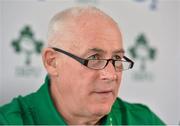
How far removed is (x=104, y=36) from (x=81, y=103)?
240mm

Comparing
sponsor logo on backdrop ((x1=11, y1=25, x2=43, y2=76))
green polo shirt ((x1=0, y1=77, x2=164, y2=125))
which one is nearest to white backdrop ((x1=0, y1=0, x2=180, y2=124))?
sponsor logo on backdrop ((x1=11, y1=25, x2=43, y2=76))

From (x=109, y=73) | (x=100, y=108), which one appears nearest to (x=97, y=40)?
(x=109, y=73)

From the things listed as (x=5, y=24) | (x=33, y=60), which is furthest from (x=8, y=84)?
(x=5, y=24)

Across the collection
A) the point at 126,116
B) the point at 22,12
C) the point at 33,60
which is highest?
the point at 22,12

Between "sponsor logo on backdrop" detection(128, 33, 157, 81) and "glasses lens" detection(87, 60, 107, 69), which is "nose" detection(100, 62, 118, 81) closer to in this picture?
"glasses lens" detection(87, 60, 107, 69)

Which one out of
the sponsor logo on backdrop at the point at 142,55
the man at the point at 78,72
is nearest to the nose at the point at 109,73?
the man at the point at 78,72

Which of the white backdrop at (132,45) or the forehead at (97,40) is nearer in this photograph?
the forehead at (97,40)

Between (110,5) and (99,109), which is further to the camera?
(110,5)

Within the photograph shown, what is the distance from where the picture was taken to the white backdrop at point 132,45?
5.47ft

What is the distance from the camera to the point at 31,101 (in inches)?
54.0

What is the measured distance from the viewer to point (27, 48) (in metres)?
1.69

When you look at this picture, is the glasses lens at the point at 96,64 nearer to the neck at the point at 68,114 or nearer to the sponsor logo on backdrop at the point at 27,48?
the neck at the point at 68,114

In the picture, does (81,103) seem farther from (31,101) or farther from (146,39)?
(146,39)

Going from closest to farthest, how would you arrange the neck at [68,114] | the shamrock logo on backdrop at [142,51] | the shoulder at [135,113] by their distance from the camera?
the neck at [68,114] → the shoulder at [135,113] → the shamrock logo on backdrop at [142,51]
